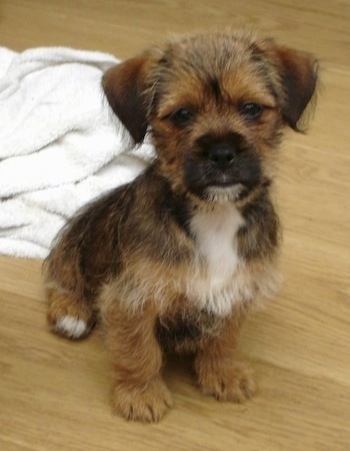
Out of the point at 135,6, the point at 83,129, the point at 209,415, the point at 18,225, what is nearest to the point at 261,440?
the point at 209,415

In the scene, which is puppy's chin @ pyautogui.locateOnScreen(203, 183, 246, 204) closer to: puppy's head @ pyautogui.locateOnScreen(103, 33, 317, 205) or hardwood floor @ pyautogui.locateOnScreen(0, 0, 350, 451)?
puppy's head @ pyautogui.locateOnScreen(103, 33, 317, 205)

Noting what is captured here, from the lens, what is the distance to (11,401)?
1.94 metres

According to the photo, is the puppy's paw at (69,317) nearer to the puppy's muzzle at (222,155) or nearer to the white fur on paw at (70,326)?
the white fur on paw at (70,326)

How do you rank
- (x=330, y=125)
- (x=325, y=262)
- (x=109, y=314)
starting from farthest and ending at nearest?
(x=330, y=125) < (x=325, y=262) < (x=109, y=314)

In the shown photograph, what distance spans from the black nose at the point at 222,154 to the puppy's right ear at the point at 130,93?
21cm

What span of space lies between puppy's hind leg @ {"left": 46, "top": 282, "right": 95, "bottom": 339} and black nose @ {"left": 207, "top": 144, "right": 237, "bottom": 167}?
2.45 feet

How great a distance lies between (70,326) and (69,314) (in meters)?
0.03

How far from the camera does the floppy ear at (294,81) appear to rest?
162 centimetres

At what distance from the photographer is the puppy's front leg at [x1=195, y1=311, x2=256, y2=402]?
6.41ft

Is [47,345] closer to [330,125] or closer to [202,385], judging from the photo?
[202,385]

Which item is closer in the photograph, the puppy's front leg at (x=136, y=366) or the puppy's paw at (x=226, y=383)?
the puppy's front leg at (x=136, y=366)

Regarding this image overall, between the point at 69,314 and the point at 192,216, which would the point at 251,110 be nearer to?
the point at 192,216

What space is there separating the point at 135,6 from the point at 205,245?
204 cm

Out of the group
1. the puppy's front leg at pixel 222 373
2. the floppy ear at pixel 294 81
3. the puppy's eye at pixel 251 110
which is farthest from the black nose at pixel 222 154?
the puppy's front leg at pixel 222 373
